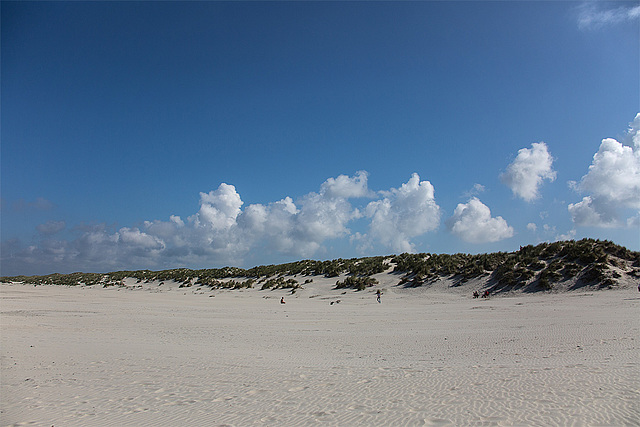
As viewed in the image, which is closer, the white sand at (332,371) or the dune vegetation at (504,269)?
the white sand at (332,371)

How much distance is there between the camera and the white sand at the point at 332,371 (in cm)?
515

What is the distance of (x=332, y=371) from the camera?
754 centimetres

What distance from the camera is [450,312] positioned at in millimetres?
17609

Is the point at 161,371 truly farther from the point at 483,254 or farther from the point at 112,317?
the point at 483,254

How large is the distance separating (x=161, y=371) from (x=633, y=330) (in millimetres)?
12050

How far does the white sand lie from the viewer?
5.15 m

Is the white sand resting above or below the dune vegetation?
below

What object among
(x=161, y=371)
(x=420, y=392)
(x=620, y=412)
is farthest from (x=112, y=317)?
(x=620, y=412)

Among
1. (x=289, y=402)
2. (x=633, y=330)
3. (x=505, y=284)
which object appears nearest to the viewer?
(x=289, y=402)

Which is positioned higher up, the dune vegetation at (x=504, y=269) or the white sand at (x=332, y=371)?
the dune vegetation at (x=504, y=269)

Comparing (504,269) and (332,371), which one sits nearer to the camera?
(332,371)

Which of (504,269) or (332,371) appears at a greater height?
(504,269)

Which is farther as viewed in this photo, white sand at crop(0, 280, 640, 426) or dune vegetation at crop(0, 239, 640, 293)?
dune vegetation at crop(0, 239, 640, 293)

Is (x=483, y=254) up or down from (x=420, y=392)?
up
